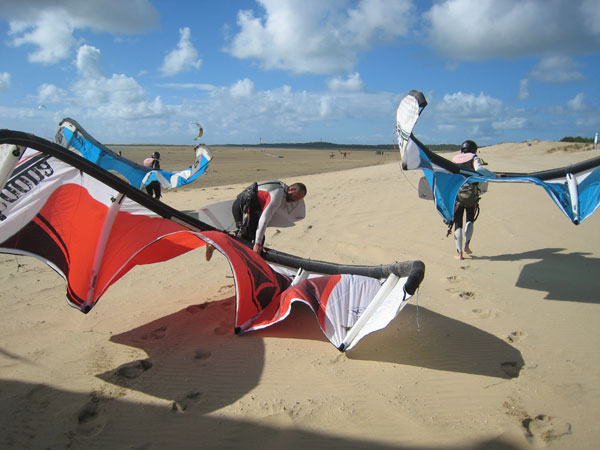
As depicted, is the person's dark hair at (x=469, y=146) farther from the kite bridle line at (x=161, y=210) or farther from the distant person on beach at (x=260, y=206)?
the kite bridle line at (x=161, y=210)

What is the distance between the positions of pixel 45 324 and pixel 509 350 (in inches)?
195

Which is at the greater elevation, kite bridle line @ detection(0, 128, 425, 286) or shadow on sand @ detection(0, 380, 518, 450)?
kite bridle line @ detection(0, 128, 425, 286)

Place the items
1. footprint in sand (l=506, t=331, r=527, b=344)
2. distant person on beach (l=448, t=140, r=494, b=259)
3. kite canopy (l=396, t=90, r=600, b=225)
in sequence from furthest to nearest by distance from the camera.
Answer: distant person on beach (l=448, t=140, r=494, b=259)
kite canopy (l=396, t=90, r=600, b=225)
footprint in sand (l=506, t=331, r=527, b=344)

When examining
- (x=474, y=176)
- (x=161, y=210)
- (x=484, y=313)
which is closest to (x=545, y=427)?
(x=484, y=313)

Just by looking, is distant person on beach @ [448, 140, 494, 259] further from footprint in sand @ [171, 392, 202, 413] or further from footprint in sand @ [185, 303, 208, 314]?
footprint in sand @ [171, 392, 202, 413]

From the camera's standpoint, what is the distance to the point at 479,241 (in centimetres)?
830

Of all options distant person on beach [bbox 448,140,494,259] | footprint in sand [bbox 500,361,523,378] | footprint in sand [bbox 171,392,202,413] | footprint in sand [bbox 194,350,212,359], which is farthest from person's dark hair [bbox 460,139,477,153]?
footprint in sand [bbox 171,392,202,413]

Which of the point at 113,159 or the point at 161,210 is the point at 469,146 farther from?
the point at 113,159

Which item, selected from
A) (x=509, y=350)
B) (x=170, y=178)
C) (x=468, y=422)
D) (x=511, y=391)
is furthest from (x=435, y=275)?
(x=170, y=178)

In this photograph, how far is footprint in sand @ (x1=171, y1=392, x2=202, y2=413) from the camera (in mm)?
3131

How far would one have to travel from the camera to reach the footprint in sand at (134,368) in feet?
11.7

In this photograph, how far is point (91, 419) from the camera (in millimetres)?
3010

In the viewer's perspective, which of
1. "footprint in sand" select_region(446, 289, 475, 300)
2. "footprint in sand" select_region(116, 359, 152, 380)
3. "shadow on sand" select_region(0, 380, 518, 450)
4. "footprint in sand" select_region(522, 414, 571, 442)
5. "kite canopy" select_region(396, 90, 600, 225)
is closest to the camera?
"shadow on sand" select_region(0, 380, 518, 450)

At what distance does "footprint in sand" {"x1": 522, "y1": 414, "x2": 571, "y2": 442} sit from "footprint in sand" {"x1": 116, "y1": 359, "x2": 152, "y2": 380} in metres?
3.19
